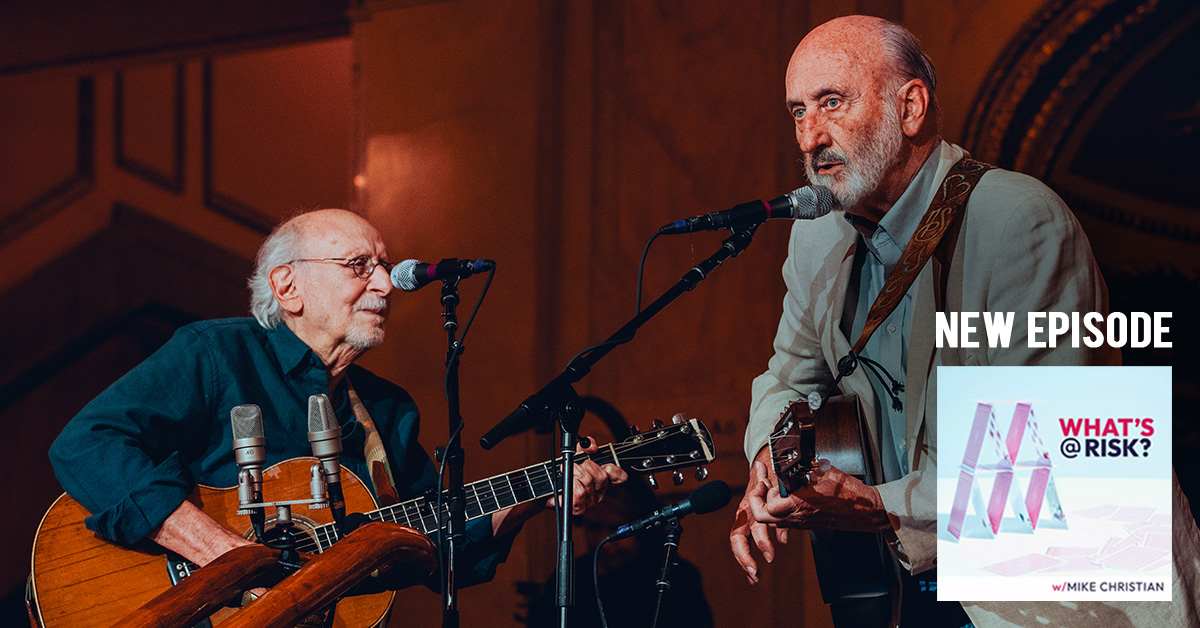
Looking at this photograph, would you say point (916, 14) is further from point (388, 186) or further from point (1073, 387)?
point (388, 186)

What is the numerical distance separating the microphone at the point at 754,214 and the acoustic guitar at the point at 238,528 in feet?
2.56

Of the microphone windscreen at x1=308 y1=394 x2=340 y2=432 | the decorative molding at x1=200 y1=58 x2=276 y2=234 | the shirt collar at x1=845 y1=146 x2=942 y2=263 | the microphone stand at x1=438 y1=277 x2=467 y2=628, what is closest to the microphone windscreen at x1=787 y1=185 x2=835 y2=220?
the shirt collar at x1=845 y1=146 x2=942 y2=263

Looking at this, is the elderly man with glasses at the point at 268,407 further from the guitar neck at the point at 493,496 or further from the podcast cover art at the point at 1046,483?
the podcast cover art at the point at 1046,483

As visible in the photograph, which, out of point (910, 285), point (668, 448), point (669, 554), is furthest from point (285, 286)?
point (910, 285)

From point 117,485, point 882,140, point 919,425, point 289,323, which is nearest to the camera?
point 919,425

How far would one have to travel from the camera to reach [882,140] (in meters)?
2.66

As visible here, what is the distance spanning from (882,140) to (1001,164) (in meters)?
0.99

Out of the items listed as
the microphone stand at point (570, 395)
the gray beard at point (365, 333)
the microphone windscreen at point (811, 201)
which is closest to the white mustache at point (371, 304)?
the gray beard at point (365, 333)

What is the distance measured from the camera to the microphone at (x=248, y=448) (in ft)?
8.43

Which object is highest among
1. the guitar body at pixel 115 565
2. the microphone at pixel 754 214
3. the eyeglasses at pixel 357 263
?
the microphone at pixel 754 214

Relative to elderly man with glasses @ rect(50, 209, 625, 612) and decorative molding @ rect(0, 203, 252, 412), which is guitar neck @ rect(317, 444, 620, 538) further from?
decorative molding @ rect(0, 203, 252, 412)

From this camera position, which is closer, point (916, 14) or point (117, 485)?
point (117, 485)

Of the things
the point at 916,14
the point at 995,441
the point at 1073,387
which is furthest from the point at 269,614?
the point at 916,14

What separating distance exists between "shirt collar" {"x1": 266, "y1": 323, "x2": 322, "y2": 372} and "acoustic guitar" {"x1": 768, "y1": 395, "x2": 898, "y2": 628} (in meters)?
1.51
